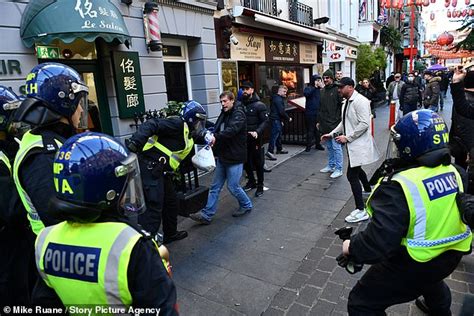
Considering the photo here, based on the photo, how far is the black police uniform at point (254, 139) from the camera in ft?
18.7

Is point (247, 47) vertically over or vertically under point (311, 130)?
over

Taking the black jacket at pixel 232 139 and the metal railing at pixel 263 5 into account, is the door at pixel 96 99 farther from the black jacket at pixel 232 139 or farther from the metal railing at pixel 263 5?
the metal railing at pixel 263 5

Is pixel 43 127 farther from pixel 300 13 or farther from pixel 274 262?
pixel 300 13

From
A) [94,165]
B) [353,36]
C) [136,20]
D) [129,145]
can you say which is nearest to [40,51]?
[136,20]

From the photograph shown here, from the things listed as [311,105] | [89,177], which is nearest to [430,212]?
[89,177]

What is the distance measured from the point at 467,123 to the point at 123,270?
173 inches

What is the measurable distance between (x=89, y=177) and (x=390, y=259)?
1.74 m

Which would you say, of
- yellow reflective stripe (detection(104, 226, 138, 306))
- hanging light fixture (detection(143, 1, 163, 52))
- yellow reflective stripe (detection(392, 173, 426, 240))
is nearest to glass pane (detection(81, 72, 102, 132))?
hanging light fixture (detection(143, 1, 163, 52))

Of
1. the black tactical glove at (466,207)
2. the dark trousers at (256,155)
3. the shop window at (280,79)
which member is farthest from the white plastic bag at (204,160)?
the shop window at (280,79)

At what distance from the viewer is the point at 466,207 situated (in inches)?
69.4

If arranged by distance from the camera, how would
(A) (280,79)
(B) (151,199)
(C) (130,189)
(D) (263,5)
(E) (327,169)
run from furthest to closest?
(A) (280,79), (D) (263,5), (E) (327,169), (B) (151,199), (C) (130,189)

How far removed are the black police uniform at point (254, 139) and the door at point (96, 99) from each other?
2586mm

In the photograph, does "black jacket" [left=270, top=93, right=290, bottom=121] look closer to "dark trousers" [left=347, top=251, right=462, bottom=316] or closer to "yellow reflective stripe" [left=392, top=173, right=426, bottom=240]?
"dark trousers" [left=347, top=251, right=462, bottom=316]

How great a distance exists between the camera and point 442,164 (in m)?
1.85
